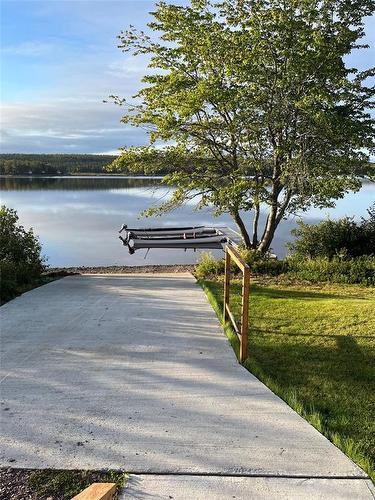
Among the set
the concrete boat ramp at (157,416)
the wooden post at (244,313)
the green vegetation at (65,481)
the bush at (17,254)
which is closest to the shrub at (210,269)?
the bush at (17,254)

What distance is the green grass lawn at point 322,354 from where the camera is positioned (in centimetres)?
353

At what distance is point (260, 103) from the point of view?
10.0 m

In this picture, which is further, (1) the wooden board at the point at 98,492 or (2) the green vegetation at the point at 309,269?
(2) the green vegetation at the point at 309,269

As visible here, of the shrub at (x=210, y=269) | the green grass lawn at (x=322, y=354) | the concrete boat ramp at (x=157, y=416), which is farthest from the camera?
the shrub at (x=210, y=269)

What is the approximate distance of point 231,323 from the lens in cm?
586

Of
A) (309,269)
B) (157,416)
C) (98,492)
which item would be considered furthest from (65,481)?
(309,269)

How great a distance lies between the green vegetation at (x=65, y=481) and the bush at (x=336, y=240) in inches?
332

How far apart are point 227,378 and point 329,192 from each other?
21.3 ft

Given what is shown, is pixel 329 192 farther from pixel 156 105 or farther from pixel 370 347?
pixel 370 347

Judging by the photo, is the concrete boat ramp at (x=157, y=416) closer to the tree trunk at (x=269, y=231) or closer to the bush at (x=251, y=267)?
the bush at (x=251, y=267)

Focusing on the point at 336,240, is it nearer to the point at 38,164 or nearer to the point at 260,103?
the point at 260,103

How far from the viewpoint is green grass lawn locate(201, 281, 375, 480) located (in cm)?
353

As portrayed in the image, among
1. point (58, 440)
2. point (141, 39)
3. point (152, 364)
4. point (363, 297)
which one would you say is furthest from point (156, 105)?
point (58, 440)

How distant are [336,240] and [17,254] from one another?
666 centimetres
